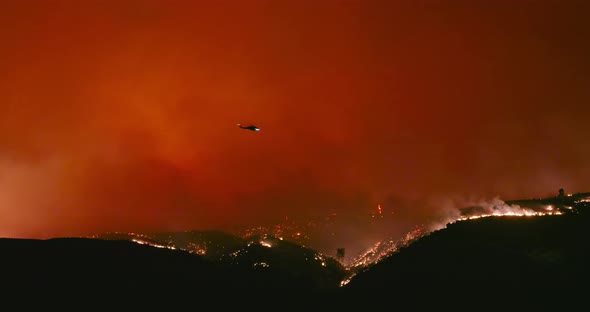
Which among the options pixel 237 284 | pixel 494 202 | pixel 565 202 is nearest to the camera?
pixel 237 284

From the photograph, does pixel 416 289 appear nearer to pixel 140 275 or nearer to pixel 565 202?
pixel 140 275

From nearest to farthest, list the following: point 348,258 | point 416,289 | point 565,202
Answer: point 416,289 → point 565,202 → point 348,258

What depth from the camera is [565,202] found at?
85.4 metres

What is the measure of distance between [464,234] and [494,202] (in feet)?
111

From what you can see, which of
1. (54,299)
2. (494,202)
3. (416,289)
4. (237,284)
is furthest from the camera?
(494,202)

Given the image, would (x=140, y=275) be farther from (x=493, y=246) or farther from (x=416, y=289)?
(x=493, y=246)

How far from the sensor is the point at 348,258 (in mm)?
127312

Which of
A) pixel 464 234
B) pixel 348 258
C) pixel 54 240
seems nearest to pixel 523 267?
pixel 464 234

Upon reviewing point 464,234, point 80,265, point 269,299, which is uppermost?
point 464,234

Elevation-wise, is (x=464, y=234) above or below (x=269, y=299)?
above

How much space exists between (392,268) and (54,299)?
1591 inches

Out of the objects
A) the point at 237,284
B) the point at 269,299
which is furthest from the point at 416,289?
the point at 237,284

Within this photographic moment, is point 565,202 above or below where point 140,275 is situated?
above

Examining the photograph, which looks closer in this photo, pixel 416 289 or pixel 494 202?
pixel 416 289
